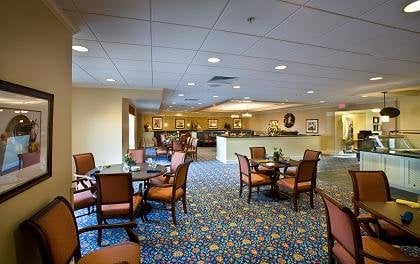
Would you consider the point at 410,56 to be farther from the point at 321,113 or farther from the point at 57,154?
the point at 321,113

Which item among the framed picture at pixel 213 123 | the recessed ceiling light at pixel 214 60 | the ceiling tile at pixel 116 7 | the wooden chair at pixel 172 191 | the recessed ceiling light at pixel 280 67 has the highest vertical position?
the recessed ceiling light at pixel 280 67

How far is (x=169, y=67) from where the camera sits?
383 cm

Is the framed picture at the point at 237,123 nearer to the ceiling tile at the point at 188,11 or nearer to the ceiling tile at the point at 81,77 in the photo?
the ceiling tile at the point at 81,77

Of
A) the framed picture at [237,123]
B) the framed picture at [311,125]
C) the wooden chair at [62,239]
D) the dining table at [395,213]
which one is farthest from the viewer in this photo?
the framed picture at [237,123]

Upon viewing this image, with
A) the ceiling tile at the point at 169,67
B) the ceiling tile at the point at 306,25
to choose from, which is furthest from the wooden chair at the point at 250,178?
the ceiling tile at the point at 306,25

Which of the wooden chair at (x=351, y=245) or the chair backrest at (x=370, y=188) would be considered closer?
the wooden chair at (x=351, y=245)

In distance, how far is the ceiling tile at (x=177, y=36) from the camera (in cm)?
231

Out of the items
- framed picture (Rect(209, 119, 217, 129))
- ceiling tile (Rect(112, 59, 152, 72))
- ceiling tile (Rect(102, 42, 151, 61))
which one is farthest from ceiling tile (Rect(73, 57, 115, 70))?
framed picture (Rect(209, 119, 217, 129))

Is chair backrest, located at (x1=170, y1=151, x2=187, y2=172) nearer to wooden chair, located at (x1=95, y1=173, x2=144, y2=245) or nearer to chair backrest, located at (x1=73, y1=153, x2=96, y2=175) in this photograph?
chair backrest, located at (x1=73, y1=153, x2=96, y2=175)

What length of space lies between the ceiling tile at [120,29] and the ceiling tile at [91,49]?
0.24m

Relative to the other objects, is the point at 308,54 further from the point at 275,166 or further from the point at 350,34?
the point at 275,166

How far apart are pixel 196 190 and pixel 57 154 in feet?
11.0

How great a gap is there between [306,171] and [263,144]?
5.22m

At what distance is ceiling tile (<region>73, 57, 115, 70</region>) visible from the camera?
11.1ft
